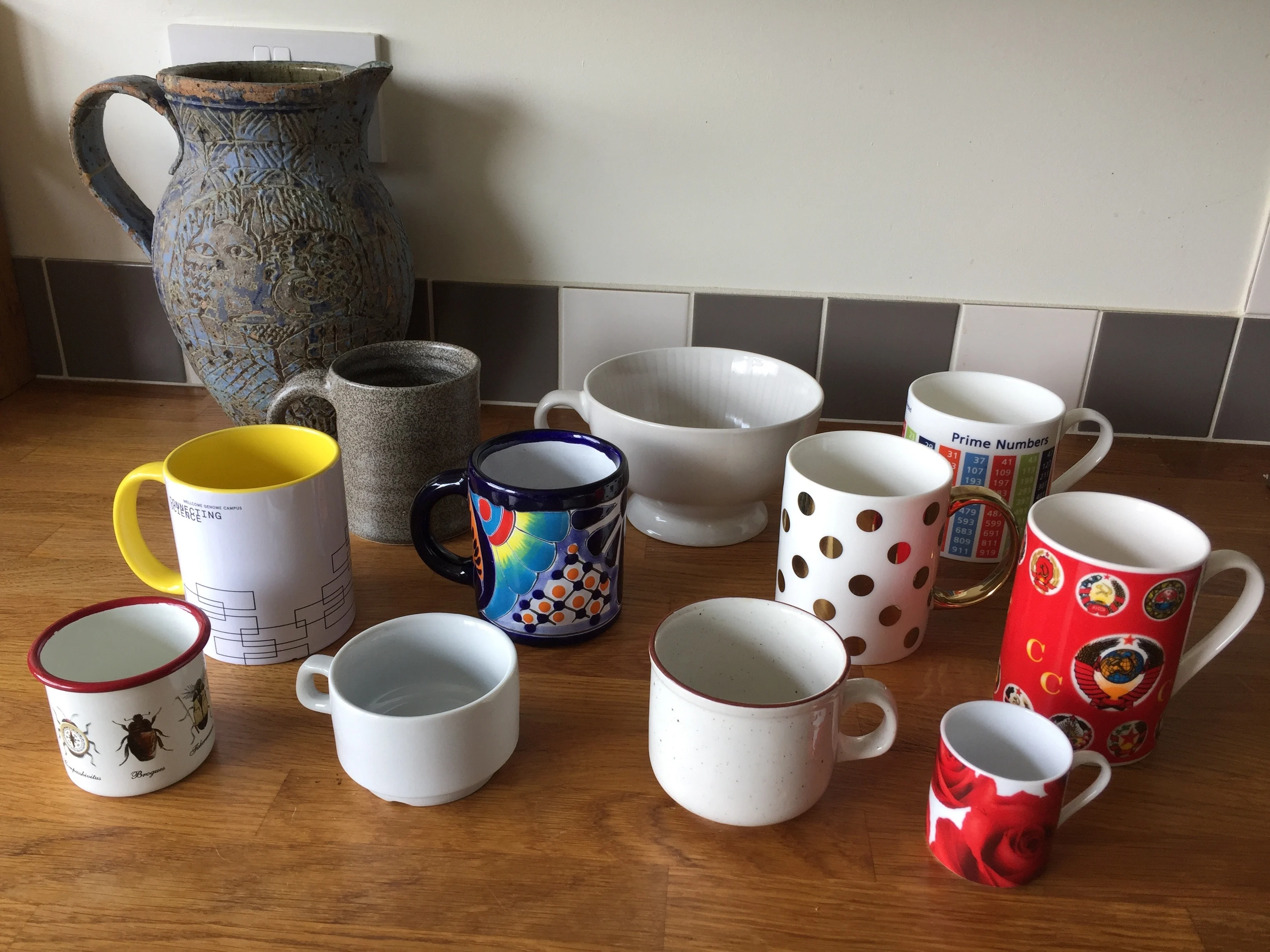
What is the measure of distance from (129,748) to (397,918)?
0.54ft

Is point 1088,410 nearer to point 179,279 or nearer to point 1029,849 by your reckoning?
point 1029,849

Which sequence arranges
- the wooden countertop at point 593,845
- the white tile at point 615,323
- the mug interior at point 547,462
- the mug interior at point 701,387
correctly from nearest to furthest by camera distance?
the wooden countertop at point 593,845, the mug interior at point 547,462, the mug interior at point 701,387, the white tile at point 615,323

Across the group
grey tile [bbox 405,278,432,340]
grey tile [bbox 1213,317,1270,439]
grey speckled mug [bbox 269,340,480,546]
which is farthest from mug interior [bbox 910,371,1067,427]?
grey tile [bbox 405,278,432,340]

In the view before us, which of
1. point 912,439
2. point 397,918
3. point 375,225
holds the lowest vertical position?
point 397,918

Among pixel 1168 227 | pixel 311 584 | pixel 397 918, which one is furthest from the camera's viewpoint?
pixel 1168 227

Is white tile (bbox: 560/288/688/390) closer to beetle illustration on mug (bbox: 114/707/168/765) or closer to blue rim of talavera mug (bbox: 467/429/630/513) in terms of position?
blue rim of talavera mug (bbox: 467/429/630/513)

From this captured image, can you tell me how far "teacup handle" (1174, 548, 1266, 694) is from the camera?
20.7 inches

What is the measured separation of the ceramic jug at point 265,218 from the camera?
0.73 metres

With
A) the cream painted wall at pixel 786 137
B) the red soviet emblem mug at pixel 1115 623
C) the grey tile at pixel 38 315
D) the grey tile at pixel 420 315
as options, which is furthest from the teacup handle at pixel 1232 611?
the grey tile at pixel 38 315

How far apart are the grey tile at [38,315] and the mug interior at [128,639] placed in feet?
1.77

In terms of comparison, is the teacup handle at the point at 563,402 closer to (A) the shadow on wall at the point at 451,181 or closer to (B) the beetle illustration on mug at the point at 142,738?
(A) the shadow on wall at the point at 451,181

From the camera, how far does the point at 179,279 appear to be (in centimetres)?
76

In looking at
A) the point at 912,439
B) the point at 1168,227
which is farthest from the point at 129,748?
the point at 1168,227

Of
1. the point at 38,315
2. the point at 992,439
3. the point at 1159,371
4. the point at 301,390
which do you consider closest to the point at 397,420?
the point at 301,390
